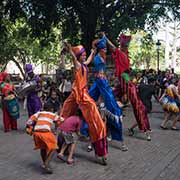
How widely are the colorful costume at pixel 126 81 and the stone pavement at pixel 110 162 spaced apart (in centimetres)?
51

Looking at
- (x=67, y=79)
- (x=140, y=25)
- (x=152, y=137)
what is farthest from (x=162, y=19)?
(x=152, y=137)

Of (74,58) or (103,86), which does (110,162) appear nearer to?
(103,86)

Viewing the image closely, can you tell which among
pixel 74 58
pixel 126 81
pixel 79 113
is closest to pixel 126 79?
pixel 126 81

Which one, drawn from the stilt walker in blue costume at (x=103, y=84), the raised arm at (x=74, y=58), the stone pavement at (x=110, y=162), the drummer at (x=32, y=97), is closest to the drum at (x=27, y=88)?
the drummer at (x=32, y=97)

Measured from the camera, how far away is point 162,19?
71.3 feet

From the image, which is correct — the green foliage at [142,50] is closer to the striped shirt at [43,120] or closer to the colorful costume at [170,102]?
the colorful costume at [170,102]

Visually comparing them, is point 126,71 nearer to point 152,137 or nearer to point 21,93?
point 152,137

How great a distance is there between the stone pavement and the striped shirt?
758mm

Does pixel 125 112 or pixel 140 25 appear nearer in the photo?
pixel 125 112

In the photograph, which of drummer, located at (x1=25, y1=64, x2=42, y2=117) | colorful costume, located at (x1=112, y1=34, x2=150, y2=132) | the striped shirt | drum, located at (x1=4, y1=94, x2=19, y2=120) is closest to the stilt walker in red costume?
colorful costume, located at (x1=112, y1=34, x2=150, y2=132)

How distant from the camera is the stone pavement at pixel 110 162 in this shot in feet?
21.1

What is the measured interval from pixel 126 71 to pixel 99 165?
2.64 m

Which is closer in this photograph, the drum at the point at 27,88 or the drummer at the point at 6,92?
the drum at the point at 27,88

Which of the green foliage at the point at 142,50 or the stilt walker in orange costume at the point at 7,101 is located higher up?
the green foliage at the point at 142,50
